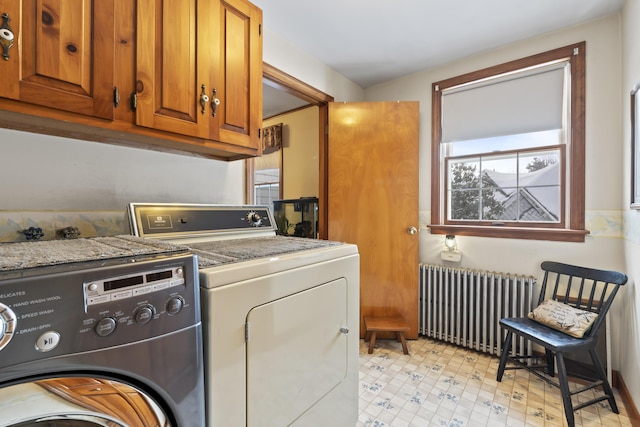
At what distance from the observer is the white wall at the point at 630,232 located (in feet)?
5.07

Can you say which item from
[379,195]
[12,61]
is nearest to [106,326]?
[12,61]

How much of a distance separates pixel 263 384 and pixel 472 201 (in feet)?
7.61

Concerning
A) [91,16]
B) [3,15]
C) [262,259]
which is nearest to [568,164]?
[262,259]

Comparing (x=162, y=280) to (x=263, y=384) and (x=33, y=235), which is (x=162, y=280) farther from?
(x=33, y=235)

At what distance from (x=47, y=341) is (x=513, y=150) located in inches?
110

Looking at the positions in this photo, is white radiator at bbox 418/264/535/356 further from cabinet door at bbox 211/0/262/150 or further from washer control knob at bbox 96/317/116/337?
washer control knob at bbox 96/317/116/337

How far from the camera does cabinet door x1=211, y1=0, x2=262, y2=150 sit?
1.32 metres

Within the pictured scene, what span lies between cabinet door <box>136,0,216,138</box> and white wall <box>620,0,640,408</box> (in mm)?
2233

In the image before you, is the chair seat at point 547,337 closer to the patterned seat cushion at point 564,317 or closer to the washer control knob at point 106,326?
the patterned seat cushion at point 564,317

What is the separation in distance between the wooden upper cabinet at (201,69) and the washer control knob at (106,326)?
80 centimetres

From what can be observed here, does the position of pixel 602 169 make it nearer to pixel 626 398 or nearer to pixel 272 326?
pixel 626 398

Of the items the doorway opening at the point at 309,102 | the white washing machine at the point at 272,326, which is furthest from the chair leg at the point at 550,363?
the doorway opening at the point at 309,102

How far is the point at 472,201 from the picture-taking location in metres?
2.49

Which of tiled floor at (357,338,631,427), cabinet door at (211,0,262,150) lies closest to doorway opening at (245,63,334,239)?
cabinet door at (211,0,262,150)
